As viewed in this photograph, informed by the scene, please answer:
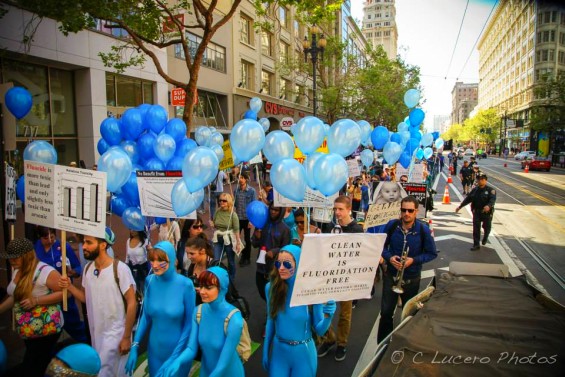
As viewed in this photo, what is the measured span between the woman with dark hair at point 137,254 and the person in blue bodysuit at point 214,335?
298cm

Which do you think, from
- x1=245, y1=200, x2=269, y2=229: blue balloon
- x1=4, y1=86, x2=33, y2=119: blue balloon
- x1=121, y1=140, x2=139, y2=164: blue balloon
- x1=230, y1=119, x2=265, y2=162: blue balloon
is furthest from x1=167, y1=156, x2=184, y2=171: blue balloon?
x1=4, y1=86, x2=33, y2=119: blue balloon

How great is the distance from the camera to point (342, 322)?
4.82 meters

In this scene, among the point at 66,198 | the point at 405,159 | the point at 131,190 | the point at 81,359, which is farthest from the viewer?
the point at 405,159

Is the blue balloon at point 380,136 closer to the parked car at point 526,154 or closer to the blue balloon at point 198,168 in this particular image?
the blue balloon at point 198,168

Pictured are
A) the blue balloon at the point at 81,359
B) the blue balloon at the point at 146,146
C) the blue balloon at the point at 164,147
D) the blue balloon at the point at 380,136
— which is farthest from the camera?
the blue balloon at the point at 380,136

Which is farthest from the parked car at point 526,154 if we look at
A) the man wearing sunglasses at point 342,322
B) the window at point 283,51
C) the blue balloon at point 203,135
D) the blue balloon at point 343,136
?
the man wearing sunglasses at point 342,322

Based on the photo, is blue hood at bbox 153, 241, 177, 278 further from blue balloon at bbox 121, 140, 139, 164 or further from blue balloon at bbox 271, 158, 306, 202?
blue balloon at bbox 121, 140, 139, 164

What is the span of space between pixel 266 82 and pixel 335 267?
96.1ft

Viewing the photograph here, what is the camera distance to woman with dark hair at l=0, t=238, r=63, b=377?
353cm

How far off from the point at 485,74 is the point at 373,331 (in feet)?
362

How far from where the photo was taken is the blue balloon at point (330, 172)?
446 centimetres

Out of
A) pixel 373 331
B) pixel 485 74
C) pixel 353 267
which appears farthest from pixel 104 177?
pixel 485 74

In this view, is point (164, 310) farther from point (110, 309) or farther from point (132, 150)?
point (132, 150)

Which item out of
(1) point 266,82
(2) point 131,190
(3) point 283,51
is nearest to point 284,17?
(3) point 283,51
